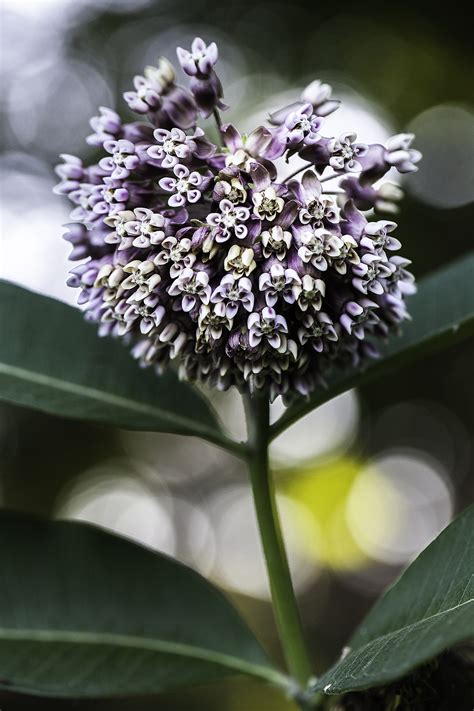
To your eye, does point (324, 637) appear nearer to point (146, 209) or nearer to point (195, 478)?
point (195, 478)

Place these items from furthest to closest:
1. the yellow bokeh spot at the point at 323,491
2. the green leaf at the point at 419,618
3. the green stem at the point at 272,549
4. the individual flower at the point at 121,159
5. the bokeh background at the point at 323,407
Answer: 1. the yellow bokeh spot at the point at 323,491
2. the bokeh background at the point at 323,407
3. the green stem at the point at 272,549
4. the individual flower at the point at 121,159
5. the green leaf at the point at 419,618

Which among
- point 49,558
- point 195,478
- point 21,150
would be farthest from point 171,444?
point 49,558

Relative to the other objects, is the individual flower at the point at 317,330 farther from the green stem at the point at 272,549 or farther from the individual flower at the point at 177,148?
the individual flower at the point at 177,148

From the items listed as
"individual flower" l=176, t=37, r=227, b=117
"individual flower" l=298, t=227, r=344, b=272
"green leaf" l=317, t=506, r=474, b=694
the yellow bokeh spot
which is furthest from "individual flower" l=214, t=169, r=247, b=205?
the yellow bokeh spot

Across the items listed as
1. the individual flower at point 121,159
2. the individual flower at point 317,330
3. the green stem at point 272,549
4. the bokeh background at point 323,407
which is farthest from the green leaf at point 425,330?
the bokeh background at point 323,407

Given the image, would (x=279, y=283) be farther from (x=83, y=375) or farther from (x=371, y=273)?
(x=83, y=375)

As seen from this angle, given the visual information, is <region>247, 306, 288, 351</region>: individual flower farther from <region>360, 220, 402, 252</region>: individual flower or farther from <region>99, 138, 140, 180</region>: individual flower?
<region>99, 138, 140, 180</region>: individual flower
